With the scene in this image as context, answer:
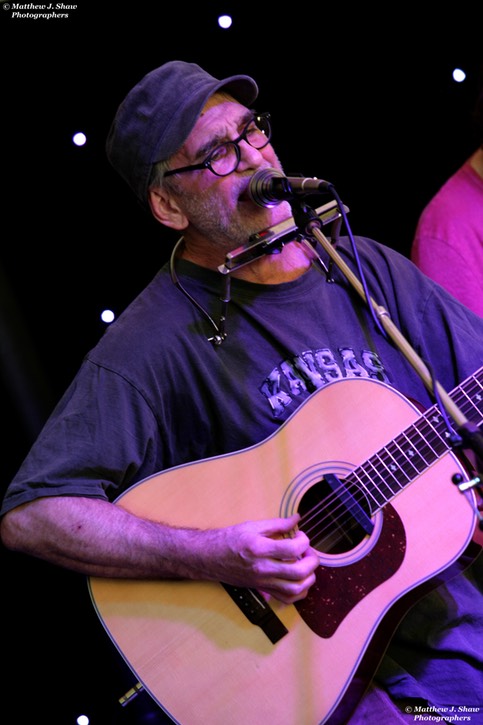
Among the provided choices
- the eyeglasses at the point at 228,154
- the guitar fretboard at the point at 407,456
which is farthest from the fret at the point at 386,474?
the eyeglasses at the point at 228,154

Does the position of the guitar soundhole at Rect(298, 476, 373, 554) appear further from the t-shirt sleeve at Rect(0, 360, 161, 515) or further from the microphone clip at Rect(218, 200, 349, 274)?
the microphone clip at Rect(218, 200, 349, 274)

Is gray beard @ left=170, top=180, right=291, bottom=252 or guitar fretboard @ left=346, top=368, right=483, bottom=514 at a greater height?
gray beard @ left=170, top=180, right=291, bottom=252

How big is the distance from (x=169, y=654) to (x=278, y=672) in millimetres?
235

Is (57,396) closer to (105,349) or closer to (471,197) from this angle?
(105,349)

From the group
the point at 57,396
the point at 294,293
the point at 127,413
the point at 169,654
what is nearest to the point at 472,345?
the point at 294,293

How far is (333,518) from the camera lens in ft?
5.82

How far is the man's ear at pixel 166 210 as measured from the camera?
6.95 feet

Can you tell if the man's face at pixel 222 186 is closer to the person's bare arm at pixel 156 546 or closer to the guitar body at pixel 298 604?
the guitar body at pixel 298 604

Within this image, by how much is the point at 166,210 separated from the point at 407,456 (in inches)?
36.5

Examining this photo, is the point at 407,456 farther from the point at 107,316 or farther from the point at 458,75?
the point at 458,75

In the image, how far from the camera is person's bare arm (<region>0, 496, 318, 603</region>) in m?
1.67

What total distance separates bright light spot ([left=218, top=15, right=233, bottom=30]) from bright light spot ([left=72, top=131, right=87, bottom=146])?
0.55 m

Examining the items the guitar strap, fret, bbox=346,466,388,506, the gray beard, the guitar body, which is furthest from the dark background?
fret, bbox=346,466,388,506

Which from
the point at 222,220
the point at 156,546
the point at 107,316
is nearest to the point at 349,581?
the point at 156,546
